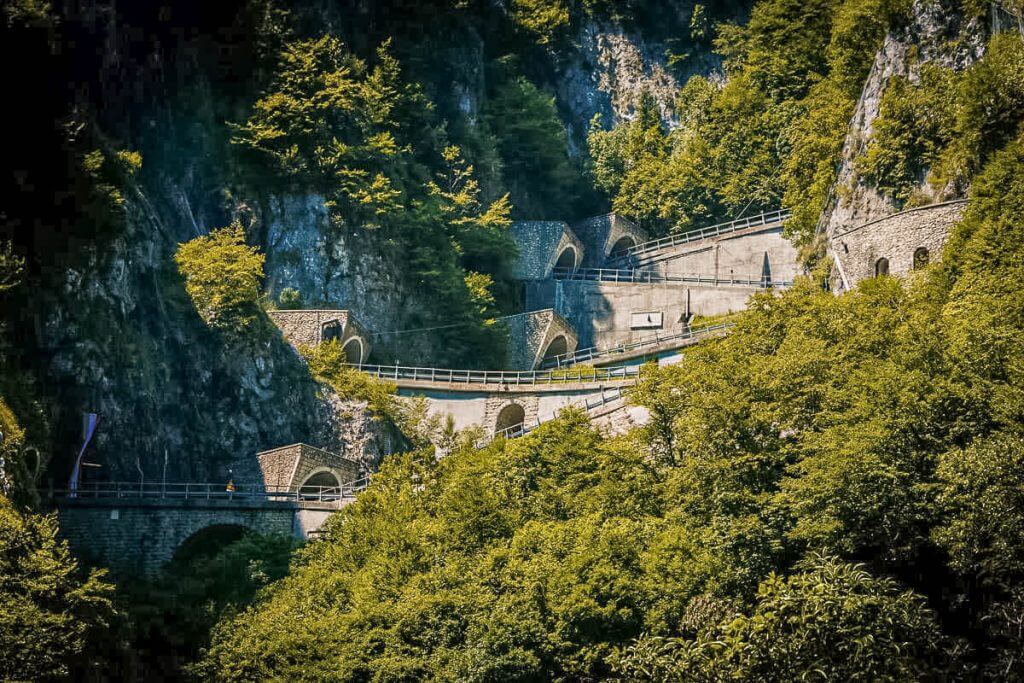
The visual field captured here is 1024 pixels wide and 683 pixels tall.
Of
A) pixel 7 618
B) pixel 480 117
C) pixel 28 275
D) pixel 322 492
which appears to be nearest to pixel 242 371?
pixel 322 492

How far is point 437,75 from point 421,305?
12.0 m

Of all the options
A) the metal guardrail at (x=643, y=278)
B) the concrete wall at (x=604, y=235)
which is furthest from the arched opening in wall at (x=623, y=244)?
the metal guardrail at (x=643, y=278)

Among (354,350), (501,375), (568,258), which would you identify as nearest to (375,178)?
(354,350)

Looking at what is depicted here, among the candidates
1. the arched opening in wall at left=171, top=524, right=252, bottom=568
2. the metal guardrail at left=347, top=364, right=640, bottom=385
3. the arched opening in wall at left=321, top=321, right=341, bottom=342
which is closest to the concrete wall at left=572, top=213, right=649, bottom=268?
the metal guardrail at left=347, top=364, right=640, bottom=385

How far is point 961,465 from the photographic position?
43.0m

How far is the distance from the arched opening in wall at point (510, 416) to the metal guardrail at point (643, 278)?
10.6 meters

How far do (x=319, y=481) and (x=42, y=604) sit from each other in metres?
13.5

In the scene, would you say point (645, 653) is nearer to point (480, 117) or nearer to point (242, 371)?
point (242, 371)

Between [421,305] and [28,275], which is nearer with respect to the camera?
[28,275]

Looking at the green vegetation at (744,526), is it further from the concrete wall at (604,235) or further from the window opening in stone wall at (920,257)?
the concrete wall at (604,235)

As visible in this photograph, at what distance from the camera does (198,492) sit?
5788cm

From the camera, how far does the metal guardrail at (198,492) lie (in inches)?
2242

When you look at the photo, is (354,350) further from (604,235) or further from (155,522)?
(604,235)

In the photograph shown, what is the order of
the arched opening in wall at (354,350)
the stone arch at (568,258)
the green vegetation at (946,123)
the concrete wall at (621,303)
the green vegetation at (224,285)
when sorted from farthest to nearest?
the stone arch at (568,258)
the concrete wall at (621,303)
the arched opening in wall at (354,350)
the green vegetation at (224,285)
the green vegetation at (946,123)
